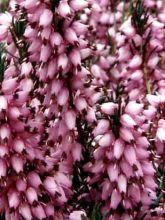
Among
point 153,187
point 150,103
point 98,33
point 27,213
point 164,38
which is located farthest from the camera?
point 98,33

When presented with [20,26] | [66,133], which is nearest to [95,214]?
[66,133]

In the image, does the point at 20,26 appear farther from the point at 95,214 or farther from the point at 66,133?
the point at 95,214

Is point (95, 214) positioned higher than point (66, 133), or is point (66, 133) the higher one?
point (66, 133)

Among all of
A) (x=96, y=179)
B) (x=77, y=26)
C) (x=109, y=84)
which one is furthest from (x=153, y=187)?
(x=109, y=84)

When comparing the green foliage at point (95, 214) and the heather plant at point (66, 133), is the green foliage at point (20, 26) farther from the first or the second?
the green foliage at point (95, 214)

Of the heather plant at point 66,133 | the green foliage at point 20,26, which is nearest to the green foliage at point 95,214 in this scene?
the heather plant at point 66,133

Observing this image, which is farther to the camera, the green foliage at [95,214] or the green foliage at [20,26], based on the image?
the green foliage at [20,26]

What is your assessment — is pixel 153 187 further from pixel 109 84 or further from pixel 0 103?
pixel 109 84

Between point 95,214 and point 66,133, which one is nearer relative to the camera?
point 95,214
